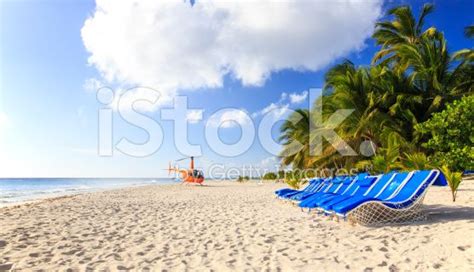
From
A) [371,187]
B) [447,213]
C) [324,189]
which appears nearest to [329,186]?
[324,189]

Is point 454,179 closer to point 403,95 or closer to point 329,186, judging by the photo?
point 329,186

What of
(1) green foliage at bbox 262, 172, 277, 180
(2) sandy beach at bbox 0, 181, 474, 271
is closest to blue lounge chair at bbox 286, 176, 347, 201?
(2) sandy beach at bbox 0, 181, 474, 271

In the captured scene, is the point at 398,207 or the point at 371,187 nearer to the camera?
the point at 398,207

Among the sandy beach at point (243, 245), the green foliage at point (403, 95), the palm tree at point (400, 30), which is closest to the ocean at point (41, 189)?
the sandy beach at point (243, 245)

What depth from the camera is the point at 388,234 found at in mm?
4340

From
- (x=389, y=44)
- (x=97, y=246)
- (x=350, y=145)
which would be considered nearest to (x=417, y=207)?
(x=97, y=246)

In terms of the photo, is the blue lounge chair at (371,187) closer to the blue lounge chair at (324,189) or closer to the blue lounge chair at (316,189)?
the blue lounge chair at (324,189)

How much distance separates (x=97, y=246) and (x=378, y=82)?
1341 cm

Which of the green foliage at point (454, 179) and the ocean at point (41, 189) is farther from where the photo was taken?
the ocean at point (41, 189)

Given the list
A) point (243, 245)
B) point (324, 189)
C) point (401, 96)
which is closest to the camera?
point (243, 245)

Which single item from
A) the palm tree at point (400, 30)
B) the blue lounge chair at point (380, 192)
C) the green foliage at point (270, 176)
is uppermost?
the palm tree at point (400, 30)

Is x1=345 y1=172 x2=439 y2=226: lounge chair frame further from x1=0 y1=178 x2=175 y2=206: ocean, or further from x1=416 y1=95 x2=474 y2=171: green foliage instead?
x1=0 y1=178 x2=175 y2=206: ocean

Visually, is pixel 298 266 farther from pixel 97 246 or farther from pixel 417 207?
pixel 417 207

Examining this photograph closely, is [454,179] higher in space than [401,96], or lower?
lower
